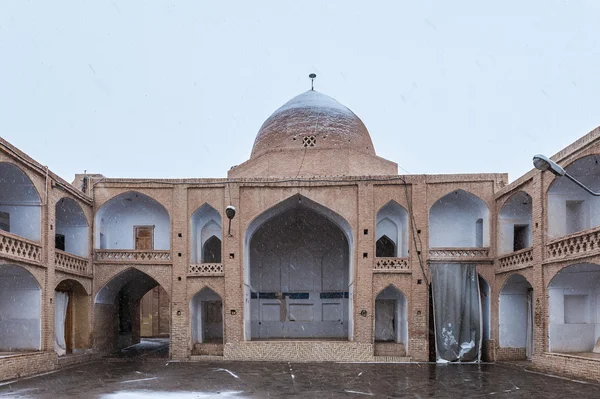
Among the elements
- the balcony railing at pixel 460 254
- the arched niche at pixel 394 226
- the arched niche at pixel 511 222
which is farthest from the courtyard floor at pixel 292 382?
the arched niche at pixel 394 226

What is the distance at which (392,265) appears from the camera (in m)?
17.3

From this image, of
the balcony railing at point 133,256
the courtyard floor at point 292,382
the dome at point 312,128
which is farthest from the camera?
the dome at point 312,128

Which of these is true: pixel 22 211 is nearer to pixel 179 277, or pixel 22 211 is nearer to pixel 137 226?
pixel 179 277

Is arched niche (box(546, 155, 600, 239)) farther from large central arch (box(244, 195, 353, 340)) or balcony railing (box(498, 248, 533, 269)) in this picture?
large central arch (box(244, 195, 353, 340))

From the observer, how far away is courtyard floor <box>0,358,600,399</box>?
10586mm

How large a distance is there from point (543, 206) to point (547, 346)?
3.08m

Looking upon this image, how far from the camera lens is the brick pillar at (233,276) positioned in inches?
669

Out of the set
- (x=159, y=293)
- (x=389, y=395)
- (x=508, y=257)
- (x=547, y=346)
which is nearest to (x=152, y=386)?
(x=389, y=395)

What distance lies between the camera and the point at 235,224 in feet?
57.0

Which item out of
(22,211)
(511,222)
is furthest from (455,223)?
(22,211)

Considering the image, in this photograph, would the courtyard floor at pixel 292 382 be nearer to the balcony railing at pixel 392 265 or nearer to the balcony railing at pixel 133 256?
the balcony railing at pixel 392 265

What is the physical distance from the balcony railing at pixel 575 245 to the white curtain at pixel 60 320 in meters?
12.1

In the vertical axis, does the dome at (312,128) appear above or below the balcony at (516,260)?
above

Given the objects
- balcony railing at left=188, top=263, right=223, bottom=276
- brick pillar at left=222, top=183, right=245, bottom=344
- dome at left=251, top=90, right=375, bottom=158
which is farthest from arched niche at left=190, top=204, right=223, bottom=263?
dome at left=251, top=90, right=375, bottom=158
